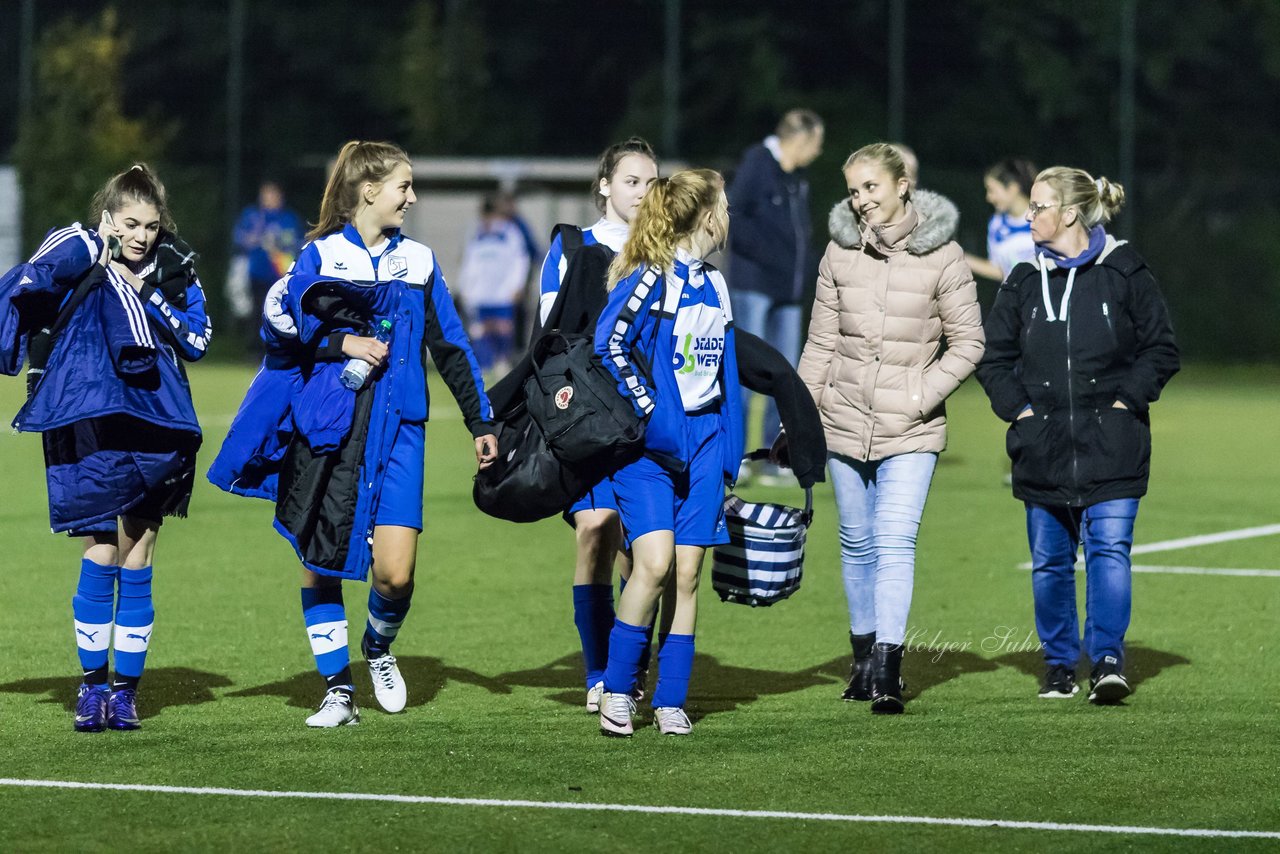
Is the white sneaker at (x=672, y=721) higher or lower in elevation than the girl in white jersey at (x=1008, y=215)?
lower

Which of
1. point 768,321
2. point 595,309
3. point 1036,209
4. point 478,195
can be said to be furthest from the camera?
point 478,195

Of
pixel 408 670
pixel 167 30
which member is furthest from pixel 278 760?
pixel 167 30

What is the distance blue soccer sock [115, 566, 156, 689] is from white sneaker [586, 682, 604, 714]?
1.44 m

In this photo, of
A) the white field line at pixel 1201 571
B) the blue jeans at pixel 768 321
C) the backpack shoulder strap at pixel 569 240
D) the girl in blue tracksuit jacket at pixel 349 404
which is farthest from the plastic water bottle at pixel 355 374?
the blue jeans at pixel 768 321

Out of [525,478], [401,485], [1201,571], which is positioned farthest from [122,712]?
[1201,571]

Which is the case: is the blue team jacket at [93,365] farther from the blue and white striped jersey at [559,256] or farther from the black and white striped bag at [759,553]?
the black and white striped bag at [759,553]

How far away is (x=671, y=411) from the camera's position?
6.82 meters

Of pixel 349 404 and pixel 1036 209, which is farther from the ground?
pixel 1036 209

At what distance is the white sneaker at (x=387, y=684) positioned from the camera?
7.25 meters

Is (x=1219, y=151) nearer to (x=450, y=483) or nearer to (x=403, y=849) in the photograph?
(x=450, y=483)

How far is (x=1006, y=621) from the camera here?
9484 millimetres

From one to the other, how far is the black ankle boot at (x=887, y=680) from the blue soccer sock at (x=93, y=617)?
2.48 metres

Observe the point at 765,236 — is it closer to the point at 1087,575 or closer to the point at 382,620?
the point at 1087,575

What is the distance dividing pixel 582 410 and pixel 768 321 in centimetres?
818
